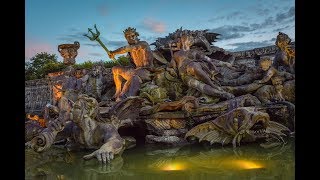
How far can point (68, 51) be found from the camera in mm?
9984

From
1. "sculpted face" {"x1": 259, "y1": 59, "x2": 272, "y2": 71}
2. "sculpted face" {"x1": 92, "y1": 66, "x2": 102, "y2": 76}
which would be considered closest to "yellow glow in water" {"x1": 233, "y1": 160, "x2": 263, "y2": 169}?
"sculpted face" {"x1": 259, "y1": 59, "x2": 272, "y2": 71}

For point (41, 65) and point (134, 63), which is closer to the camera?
point (134, 63)

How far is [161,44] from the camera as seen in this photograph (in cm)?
945

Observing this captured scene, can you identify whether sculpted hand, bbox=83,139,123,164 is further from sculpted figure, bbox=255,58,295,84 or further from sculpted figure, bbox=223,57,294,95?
sculpted figure, bbox=255,58,295,84

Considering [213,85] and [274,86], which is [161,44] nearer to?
[213,85]

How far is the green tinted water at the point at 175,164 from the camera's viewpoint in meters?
4.29

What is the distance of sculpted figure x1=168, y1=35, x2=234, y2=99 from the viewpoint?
7.21m

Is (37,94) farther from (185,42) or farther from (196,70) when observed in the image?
(196,70)

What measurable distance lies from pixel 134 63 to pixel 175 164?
412cm

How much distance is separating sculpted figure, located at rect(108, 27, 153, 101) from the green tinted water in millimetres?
2305

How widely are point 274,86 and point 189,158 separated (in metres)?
2.82

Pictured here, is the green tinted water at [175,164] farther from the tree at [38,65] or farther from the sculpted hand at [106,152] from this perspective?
the tree at [38,65]

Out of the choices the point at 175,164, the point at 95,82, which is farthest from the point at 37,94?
the point at 175,164
